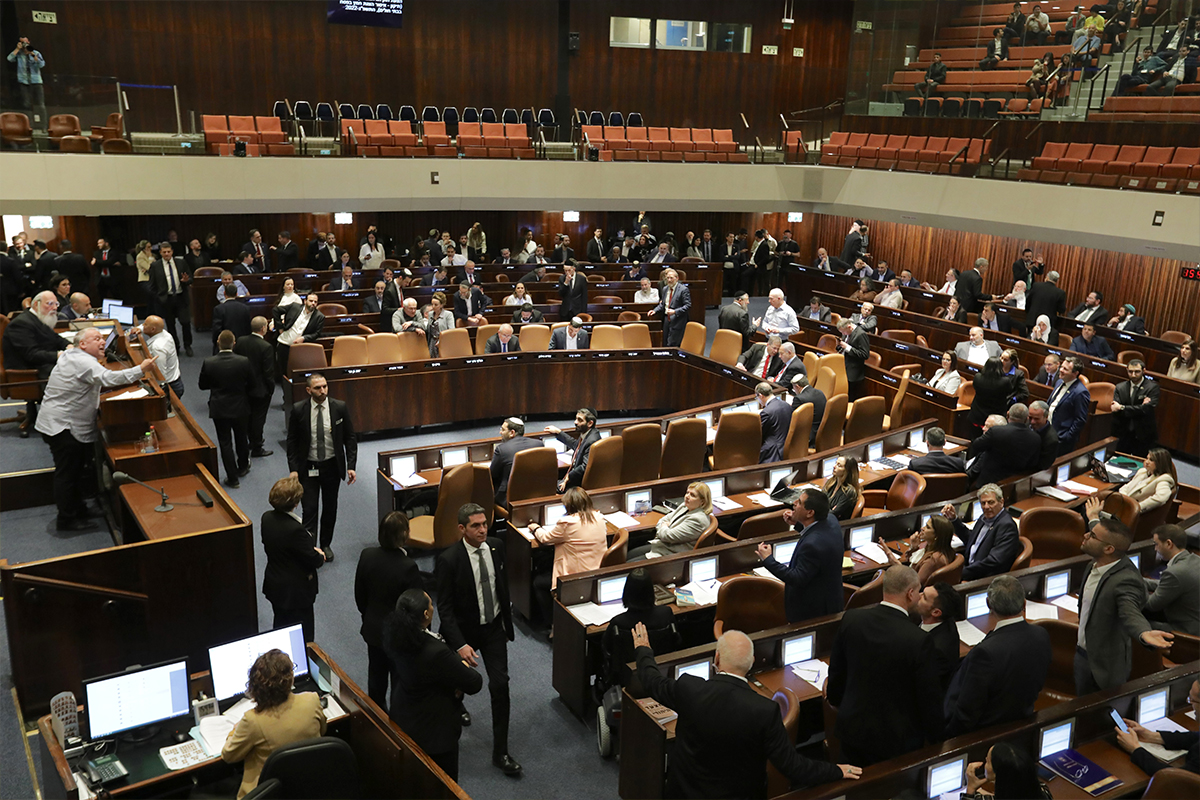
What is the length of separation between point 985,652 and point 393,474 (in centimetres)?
467

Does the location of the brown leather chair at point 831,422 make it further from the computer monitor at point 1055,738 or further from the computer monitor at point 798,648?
the computer monitor at point 1055,738

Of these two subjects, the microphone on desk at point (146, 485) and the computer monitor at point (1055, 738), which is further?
the microphone on desk at point (146, 485)

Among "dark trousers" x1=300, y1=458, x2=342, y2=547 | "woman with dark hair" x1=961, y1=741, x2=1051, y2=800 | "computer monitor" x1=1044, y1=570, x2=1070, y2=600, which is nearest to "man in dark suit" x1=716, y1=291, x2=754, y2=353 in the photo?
"dark trousers" x1=300, y1=458, x2=342, y2=547

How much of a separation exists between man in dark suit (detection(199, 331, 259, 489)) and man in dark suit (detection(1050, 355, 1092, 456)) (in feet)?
24.1

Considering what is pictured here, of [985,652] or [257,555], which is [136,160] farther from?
[985,652]

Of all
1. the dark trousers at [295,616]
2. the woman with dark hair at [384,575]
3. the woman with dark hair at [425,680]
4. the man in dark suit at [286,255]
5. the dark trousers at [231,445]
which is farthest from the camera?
the man in dark suit at [286,255]

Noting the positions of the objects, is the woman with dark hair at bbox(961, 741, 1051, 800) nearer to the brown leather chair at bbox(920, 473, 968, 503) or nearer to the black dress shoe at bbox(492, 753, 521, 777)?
the black dress shoe at bbox(492, 753, 521, 777)

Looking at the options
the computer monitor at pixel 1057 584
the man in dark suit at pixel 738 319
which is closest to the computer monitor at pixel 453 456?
the computer monitor at pixel 1057 584

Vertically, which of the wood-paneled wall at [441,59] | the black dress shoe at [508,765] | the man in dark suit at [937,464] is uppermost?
the wood-paneled wall at [441,59]

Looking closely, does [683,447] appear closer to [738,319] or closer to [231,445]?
[738,319]

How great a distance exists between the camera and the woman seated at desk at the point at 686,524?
5.70m

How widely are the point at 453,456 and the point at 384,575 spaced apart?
293 cm

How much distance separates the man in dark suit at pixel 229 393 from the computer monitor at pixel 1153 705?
6782mm

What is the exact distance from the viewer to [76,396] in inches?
256
